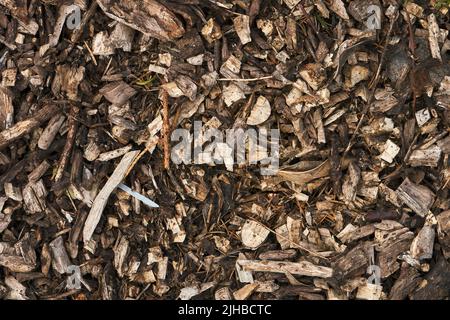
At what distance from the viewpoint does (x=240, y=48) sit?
106 inches

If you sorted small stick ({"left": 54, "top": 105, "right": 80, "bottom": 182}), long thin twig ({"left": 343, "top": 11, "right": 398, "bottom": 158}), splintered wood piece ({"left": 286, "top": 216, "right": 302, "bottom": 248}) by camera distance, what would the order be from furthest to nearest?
small stick ({"left": 54, "top": 105, "right": 80, "bottom": 182})
splintered wood piece ({"left": 286, "top": 216, "right": 302, "bottom": 248})
long thin twig ({"left": 343, "top": 11, "right": 398, "bottom": 158})

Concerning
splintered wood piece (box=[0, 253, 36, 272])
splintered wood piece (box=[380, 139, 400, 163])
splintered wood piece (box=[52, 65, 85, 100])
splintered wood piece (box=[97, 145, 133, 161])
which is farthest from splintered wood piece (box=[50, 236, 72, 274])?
splintered wood piece (box=[380, 139, 400, 163])

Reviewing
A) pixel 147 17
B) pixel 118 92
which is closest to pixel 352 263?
pixel 118 92

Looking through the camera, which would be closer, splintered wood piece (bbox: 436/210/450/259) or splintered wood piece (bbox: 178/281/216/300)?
splintered wood piece (bbox: 436/210/450/259)

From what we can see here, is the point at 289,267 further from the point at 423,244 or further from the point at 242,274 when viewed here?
the point at 423,244

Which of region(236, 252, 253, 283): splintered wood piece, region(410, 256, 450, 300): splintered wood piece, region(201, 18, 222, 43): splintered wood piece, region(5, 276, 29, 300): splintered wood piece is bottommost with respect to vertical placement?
region(5, 276, 29, 300): splintered wood piece

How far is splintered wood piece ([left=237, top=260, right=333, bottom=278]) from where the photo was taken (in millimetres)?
2666

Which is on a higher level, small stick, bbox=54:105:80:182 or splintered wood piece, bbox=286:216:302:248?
small stick, bbox=54:105:80:182

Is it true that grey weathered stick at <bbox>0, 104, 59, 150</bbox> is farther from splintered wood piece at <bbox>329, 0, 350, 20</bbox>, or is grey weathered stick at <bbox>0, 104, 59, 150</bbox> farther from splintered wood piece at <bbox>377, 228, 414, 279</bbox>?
splintered wood piece at <bbox>377, 228, 414, 279</bbox>

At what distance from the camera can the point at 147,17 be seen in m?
2.67

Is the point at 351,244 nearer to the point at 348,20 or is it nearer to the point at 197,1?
the point at 348,20

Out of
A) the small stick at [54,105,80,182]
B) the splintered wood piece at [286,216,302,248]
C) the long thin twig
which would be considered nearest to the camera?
the long thin twig

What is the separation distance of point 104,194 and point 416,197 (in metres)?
1.53

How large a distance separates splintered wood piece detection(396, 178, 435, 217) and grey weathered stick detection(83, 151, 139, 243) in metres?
1.32
